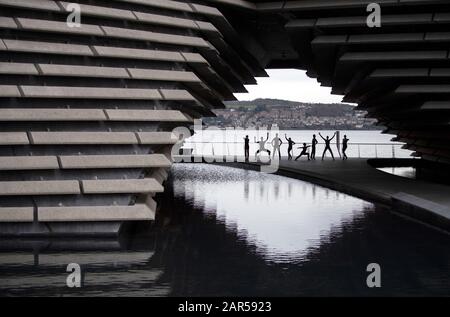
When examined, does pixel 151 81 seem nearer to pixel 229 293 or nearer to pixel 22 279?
pixel 22 279

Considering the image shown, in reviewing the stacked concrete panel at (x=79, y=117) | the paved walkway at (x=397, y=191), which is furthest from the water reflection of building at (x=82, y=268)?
the paved walkway at (x=397, y=191)

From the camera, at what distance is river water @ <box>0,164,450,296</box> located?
7.61m

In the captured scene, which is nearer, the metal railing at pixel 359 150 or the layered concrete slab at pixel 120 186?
the layered concrete slab at pixel 120 186

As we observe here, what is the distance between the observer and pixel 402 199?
1466 cm

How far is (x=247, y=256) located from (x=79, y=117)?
460cm

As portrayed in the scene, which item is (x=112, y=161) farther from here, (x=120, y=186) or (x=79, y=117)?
(x=79, y=117)

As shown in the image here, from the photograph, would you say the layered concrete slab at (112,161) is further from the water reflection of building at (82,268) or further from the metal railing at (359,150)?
the metal railing at (359,150)

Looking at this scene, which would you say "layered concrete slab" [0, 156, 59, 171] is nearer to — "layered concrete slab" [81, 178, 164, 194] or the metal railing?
"layered concrete slab" [81, 178, 164, 194]

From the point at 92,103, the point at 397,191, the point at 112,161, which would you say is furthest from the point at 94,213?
the point at 397,191

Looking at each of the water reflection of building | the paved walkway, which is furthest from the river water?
the paved walkway

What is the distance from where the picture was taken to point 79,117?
11.7 meters

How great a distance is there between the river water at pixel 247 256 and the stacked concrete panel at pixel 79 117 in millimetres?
615

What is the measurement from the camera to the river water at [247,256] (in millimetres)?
7609

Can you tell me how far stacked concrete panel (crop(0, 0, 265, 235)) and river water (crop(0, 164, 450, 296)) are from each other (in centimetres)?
61
